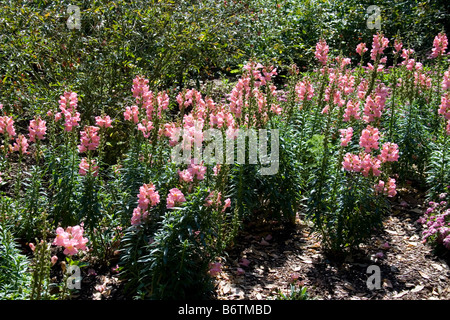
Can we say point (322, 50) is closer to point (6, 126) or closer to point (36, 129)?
point (36, 129)

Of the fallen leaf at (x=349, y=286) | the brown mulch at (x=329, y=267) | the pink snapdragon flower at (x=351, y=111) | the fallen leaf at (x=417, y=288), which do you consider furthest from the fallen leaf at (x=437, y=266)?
the pink snapdragon flower at (x=351, y=111)

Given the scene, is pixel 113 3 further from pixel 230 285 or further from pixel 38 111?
pixel 230 285

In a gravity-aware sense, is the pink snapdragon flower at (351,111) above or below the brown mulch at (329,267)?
above

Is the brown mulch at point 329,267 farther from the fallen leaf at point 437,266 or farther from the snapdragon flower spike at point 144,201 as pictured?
the snapdragon flower spike at point 144,201

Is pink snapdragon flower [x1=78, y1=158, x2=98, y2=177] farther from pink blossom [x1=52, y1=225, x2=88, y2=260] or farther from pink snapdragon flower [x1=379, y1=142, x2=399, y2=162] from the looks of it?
pink snapdragon flower [x1=379, y1=142, x2=399, y2=162]

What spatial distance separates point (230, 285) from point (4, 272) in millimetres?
1765

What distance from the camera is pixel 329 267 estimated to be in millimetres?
4406

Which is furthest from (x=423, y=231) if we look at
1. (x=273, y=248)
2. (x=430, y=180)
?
(x=273, y=248)

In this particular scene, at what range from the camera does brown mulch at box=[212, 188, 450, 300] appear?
4.08 m

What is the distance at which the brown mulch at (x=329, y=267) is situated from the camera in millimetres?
4078

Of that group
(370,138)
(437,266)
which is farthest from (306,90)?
(437,266)

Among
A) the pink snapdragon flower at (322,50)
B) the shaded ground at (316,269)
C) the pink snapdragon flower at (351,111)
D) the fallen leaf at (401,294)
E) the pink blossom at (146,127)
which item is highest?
the pink snapdragon flower at (322,50)

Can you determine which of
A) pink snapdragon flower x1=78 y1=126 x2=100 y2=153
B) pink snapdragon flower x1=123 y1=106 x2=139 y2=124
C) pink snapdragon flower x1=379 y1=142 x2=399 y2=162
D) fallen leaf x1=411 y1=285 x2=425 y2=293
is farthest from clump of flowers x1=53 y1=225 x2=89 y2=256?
fallen leaf x1=411 y1=285 x2=425 y2=293

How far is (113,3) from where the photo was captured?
611 cm
